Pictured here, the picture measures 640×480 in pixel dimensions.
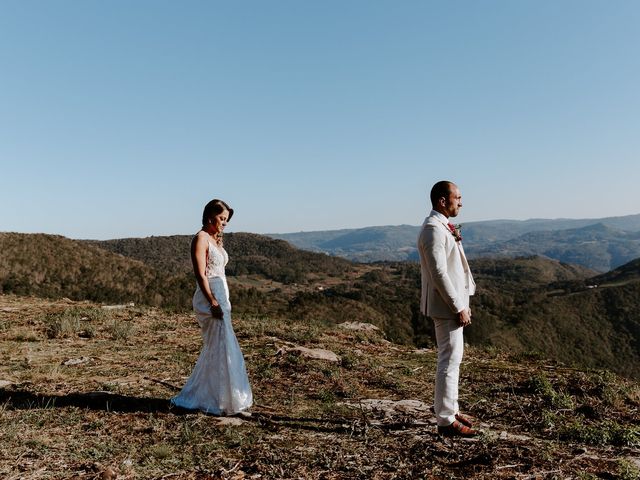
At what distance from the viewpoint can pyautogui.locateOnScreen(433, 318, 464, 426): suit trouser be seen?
4.46 metres

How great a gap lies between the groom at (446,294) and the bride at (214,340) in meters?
2.12

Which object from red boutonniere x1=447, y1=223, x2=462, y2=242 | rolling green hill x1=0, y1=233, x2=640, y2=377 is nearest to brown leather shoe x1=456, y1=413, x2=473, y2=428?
red boutonniere x1=447, y1=223, x2=462, y2=242

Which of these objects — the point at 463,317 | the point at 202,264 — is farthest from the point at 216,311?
the point at 463,317

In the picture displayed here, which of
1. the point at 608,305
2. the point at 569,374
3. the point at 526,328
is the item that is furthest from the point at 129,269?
the point at 608,305

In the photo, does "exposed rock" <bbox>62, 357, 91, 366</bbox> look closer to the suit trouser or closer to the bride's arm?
the bride's arm

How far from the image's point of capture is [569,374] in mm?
7738

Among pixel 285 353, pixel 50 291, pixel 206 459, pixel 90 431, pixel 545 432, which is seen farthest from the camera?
pixel 50 291

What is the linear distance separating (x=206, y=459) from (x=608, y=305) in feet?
259

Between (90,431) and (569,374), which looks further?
(569,374)

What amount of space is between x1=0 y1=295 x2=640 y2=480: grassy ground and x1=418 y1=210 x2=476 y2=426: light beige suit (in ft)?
1.37

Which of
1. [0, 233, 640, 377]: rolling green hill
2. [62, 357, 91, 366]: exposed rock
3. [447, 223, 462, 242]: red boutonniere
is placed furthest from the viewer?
[0, 233, 640, 377]: rolling green hill

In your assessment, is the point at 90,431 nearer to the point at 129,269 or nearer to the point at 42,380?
the point at 42,380

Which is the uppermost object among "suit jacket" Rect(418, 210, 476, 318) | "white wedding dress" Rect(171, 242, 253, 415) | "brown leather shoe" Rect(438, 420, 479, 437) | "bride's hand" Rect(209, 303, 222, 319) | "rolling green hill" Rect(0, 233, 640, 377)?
"suit jacket" Rect(418, 210, 476, 318)

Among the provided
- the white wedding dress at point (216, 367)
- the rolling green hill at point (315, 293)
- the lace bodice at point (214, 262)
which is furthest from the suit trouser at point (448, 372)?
the rolling green hill at point (315, 293)
